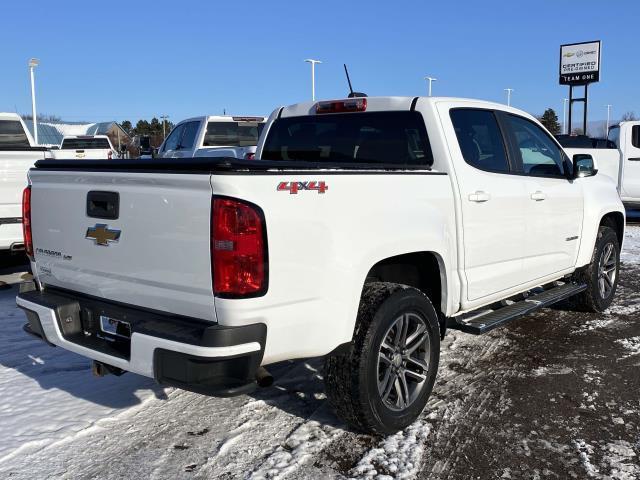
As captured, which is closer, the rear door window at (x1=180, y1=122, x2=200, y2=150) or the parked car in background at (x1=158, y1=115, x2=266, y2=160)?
the parked car in background at (x1=158, y1=115, x2=266, y2=160)

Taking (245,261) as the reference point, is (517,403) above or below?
below

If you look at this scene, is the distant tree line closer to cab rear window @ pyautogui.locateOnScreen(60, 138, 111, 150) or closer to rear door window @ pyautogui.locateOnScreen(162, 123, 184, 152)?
cab rear window @ pyautogui.locateOnScreen(60, 138, 111, 150)

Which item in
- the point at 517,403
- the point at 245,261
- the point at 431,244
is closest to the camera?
the point at 245,261

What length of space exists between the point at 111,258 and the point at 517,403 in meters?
2.66

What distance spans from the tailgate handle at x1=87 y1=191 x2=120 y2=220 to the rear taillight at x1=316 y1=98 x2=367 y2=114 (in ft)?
6.49

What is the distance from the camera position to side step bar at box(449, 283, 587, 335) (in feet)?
13.6

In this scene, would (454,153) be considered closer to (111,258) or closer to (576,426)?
(576,426)

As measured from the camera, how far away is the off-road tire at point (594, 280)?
233 inches

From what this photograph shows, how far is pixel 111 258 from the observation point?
3.17 metres

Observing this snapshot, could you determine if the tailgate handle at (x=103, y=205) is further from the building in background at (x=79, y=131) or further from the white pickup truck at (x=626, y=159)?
the building in background at (x=79, y=131)

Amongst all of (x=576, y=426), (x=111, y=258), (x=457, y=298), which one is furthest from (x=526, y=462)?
(x=111, y=258)

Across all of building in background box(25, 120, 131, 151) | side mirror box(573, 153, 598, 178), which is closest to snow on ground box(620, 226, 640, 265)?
side mirror box(573, 153, 598, 178)

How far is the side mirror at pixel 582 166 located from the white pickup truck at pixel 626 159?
27.7 feet

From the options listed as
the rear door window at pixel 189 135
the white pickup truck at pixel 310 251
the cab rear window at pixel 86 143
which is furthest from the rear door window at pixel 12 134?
the cab rear window at pixel 86 143
